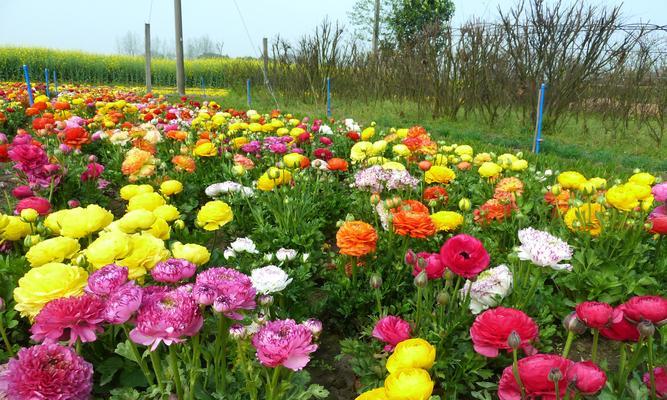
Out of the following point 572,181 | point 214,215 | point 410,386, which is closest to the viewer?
point 410,386

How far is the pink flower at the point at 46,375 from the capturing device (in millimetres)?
737

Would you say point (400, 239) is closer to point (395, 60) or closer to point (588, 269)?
point (588, 269)

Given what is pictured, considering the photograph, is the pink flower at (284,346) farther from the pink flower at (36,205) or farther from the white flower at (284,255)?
the pink flower at (36,205)

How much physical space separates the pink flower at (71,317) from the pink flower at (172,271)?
11cm

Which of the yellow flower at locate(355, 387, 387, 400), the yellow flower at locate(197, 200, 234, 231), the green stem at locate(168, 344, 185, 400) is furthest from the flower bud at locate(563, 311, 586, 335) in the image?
the yellow flower at locate(197, 200, 234, 231)

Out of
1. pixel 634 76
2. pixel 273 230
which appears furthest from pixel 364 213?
pixel 634 76

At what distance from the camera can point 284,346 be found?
30.4 inches

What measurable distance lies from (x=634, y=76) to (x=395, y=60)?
378 centimetres

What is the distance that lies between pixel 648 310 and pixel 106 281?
913 millimetres

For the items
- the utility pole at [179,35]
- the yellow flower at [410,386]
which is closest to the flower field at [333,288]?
the yellow flower at [410,386]

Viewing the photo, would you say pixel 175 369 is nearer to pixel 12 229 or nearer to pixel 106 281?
pixel 106 281

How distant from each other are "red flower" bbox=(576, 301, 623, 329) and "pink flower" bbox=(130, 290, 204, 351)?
0.66m

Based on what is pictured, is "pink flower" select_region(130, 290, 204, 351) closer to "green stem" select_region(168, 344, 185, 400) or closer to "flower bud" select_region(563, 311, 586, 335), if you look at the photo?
"green stem" select_region(168, 344, 185, 400)

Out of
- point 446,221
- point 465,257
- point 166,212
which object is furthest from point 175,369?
point 446,221
